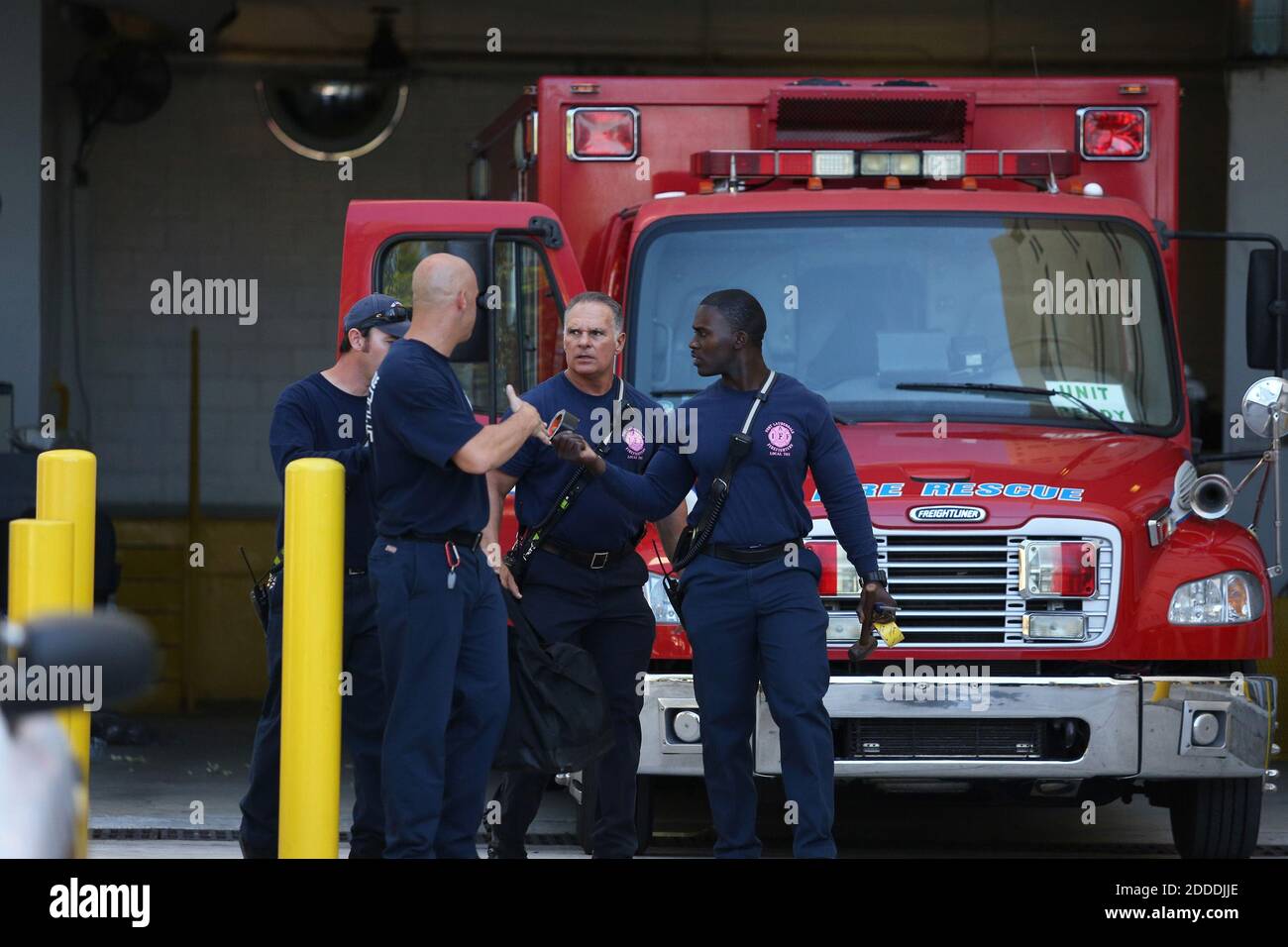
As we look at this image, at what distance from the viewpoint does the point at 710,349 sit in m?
5.91

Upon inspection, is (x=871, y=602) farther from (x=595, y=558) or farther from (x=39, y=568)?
(x=39, y=568)

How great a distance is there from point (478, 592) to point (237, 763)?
4956mm

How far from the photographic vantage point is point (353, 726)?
6.02m

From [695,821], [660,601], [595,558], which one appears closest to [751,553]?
[595,558]

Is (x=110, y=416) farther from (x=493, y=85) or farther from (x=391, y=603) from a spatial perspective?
(x=391, y=603)

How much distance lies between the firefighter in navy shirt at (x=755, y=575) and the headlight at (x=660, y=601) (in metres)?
0.75

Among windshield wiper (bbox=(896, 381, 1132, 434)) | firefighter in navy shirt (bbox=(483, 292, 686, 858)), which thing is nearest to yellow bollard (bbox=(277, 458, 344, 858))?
firefighter in navy shirt (bbox=(483, 292, 686, 858))

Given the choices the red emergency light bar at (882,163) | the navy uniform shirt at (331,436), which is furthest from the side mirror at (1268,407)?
the navy uniform shirt at (331,436)

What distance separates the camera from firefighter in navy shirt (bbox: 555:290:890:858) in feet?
18.9

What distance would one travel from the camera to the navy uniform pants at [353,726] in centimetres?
595

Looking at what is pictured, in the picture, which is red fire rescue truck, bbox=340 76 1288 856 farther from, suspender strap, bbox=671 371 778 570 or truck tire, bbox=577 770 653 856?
suspender strap, bbox=671 371 778 570

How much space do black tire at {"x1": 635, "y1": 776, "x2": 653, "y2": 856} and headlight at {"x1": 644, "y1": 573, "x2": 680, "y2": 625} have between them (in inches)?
24.2

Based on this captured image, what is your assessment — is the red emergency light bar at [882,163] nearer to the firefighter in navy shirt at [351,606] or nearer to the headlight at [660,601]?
the headlight at [660,601]
